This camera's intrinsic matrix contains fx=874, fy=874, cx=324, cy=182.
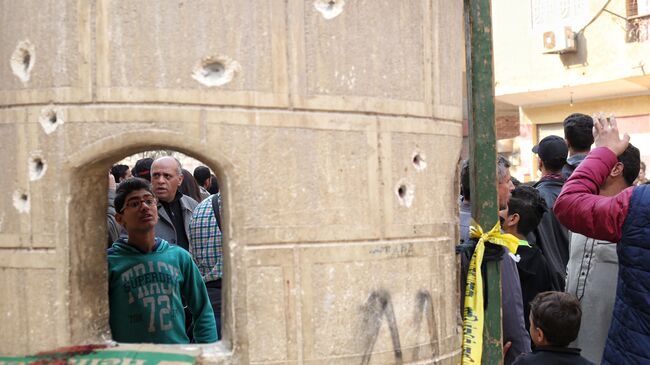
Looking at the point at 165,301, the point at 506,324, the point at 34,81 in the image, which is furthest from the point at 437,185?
the point at 34,81

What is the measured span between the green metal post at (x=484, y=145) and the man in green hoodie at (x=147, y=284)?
148 centimetres

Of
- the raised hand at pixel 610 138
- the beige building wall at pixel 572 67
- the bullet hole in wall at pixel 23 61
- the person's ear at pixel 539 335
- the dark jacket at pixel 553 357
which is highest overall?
the beige building wall at pixel 572 67

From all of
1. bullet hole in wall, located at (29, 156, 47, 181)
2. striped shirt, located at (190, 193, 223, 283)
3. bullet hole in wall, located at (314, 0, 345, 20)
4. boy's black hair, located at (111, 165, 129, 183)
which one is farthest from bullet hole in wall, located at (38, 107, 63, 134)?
boy's black hair, located at (111, 165, 129, 183)

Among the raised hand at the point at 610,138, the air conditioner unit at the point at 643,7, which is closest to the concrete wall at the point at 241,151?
the raised hand at the point at 610,138

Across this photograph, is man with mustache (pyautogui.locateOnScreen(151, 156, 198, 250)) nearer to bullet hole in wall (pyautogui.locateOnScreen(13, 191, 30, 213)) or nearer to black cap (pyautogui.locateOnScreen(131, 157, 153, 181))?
black cap (pyautogui.locateOnScreen(131, 157, 153, 181))

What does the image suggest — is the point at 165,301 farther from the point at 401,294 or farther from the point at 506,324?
the point at 506,324

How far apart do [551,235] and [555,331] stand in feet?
5.76

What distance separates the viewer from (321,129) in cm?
386

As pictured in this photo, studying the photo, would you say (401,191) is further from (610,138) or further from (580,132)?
(580,132)

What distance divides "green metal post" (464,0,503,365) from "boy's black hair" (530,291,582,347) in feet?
1.13

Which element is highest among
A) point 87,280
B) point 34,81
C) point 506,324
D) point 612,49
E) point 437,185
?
point 612,49

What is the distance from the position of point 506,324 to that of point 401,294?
100 centimetres

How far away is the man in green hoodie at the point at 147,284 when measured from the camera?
4281mm

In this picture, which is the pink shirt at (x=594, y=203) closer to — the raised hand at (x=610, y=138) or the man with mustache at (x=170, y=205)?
the raised hand at (x=610, y=138)
